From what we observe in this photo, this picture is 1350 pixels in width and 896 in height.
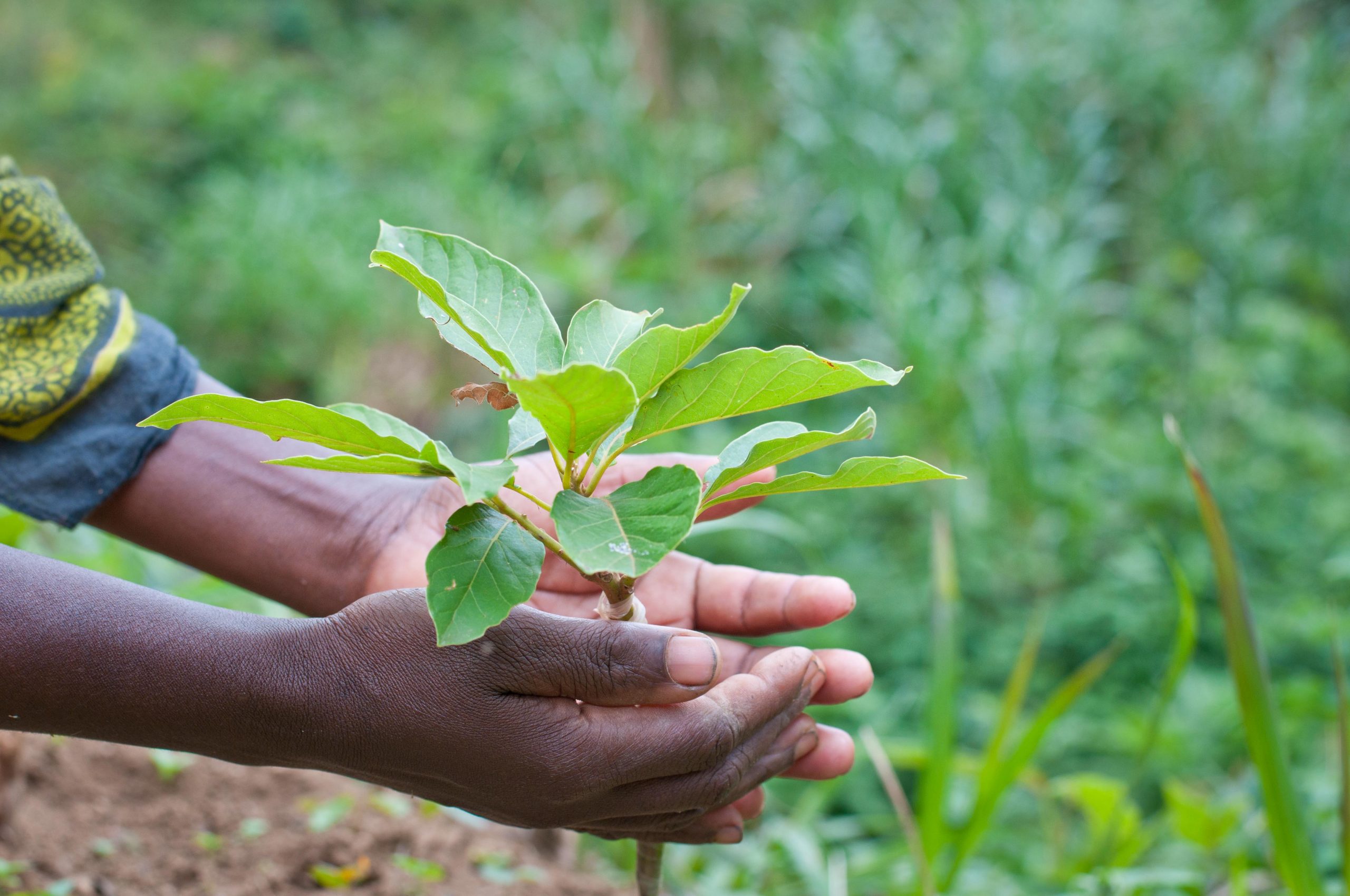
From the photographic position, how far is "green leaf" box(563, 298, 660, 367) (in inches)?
33.3

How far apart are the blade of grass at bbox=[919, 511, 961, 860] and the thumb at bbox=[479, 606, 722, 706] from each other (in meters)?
0.85

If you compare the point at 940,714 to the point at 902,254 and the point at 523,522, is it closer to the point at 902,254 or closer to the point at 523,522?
the point at 523,522

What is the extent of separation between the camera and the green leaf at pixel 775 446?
787 mm

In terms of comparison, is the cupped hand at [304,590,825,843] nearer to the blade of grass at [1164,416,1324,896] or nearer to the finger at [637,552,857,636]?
the finger at [637,552,857,636]

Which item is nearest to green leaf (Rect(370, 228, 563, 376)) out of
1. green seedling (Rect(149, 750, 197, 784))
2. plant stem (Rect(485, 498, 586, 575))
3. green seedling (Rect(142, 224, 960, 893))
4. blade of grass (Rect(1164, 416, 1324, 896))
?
green seedling (Rect(142, 224, 960, 893))

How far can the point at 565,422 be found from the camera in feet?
2.40

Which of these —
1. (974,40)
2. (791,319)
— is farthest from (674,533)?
(974,40)

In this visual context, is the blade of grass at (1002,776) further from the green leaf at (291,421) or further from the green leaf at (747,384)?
the green leaf at (291,421)

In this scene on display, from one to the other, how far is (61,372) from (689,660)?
2.66 feet

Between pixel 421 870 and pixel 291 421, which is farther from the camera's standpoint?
pixel 421 870

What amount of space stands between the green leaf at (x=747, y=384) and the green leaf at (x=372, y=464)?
0.17 m

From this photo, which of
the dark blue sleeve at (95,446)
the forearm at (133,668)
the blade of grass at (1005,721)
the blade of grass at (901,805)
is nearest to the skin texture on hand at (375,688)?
the forearm at (133,668)

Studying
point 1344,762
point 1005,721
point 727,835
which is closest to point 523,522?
point 727,835

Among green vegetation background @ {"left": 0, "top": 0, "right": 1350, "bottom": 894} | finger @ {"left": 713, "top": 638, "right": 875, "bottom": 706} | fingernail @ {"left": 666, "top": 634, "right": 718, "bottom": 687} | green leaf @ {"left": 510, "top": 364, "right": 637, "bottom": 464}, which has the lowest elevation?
fingernail @ {"left": 666, "top": 634, "right": 718, "bottom": 687}
